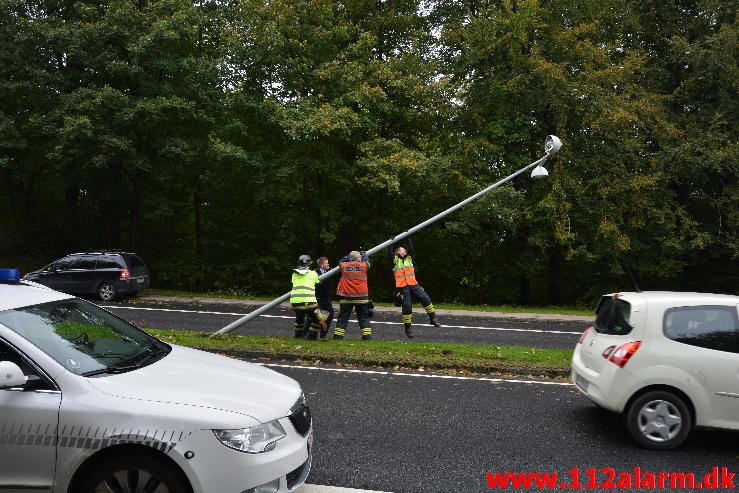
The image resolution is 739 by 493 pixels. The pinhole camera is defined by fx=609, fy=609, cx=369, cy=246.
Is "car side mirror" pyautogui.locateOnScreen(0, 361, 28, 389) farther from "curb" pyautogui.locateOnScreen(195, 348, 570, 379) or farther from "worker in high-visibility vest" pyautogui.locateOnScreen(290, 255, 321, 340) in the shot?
"worker in high-visibility vest" pyautogui.locateOnScreen(290, 255, 321, 340)

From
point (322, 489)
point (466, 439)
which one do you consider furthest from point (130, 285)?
point (322, 489)

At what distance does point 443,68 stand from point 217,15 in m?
10.5

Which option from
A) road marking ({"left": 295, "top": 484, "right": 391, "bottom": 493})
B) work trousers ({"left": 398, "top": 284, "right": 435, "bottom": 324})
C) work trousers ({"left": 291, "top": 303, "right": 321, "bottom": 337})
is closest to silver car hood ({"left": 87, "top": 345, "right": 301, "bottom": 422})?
road marking ({"left": 295, "top": 484, "right": 391, "bottom": 493})

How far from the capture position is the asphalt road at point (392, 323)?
1458 centimetres

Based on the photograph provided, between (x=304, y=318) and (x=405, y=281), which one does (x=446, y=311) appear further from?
(x=304, y=318)

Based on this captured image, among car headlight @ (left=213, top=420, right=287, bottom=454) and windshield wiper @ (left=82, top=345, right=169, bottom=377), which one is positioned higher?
windshield wiper @ (left=82, top=345, right=169, bottom=377)

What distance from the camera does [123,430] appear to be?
3.73m

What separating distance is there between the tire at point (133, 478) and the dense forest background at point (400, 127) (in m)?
18.8

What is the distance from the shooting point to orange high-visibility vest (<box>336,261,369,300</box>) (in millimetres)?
12633

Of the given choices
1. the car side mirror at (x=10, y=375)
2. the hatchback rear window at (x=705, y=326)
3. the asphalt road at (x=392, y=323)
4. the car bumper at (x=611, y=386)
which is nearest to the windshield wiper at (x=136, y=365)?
the car side mirror at (x=10, y=375)

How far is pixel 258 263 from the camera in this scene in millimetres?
28422

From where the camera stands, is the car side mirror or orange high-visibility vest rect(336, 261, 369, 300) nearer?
the car side mirror

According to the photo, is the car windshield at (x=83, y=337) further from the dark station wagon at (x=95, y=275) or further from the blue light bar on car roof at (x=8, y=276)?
the dark station wagon at (x=95, y=275)

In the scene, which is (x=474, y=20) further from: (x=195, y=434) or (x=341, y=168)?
(x=195, y=434)
